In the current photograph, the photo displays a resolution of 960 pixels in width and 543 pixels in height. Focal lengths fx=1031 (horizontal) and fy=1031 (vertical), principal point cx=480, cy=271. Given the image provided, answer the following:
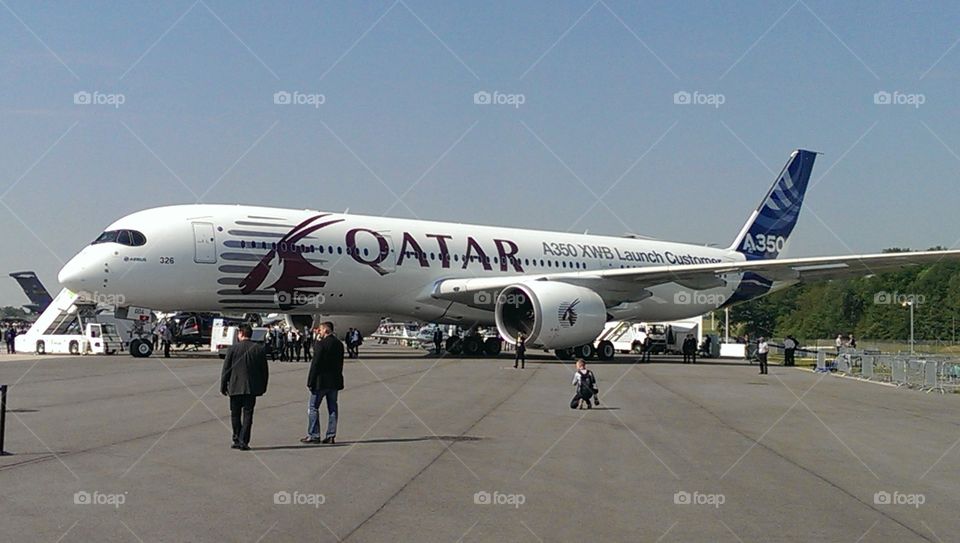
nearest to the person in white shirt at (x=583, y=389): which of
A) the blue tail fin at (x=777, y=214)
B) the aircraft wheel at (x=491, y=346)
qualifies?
the aircraft wheel at (x=491, y=346)

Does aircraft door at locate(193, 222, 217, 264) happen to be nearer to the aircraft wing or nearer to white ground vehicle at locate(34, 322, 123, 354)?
the aircraft wing

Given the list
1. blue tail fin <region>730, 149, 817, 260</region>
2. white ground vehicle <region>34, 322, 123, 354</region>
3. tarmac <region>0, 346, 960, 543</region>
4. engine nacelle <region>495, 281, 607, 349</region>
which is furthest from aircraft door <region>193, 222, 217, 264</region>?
blue tail fin <region>730, 149, 817, 260</region>

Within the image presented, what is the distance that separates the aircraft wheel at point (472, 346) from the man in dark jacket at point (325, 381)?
26.1m

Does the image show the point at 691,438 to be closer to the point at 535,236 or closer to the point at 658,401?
the point at 658,401

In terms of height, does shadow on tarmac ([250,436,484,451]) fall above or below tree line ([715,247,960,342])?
below

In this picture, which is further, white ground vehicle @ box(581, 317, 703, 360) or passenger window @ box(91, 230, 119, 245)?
white ground vehicle @ box(581, 317, 703, 360)

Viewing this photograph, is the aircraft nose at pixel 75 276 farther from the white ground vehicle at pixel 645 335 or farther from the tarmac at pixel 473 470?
the white ground vehicle at pixel 645 335

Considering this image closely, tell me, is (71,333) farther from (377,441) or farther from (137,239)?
(377,441)

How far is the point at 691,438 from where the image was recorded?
14.0 meters

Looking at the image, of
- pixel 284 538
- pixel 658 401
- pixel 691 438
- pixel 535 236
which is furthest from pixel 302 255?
pixel 284 538

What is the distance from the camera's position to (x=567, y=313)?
33031 millimetres

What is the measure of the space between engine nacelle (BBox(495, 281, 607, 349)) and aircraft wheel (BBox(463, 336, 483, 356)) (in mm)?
4865

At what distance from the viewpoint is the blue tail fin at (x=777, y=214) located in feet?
159

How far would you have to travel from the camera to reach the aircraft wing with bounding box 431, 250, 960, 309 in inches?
1340
